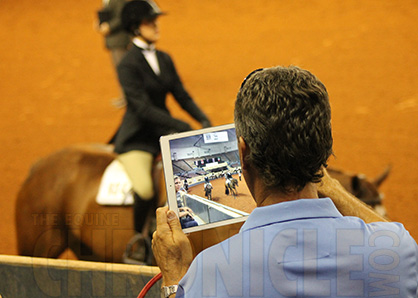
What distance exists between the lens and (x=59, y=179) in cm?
327

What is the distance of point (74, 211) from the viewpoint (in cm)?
317

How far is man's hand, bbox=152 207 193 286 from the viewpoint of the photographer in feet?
2.62

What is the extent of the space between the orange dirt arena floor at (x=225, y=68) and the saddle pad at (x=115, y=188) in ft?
8.05

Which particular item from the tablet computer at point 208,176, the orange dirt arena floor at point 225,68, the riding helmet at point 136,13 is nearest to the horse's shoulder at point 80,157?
the riding helmet at point 136,13

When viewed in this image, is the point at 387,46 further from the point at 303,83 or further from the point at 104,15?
the point at 303,83

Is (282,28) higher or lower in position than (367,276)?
higher

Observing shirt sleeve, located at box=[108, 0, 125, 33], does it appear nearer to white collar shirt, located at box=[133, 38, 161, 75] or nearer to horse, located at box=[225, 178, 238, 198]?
white collar shirt, located at box=[133, 38, 161, 75]

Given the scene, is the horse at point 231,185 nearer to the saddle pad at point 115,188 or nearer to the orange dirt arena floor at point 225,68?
the saddle pad at point 115,188

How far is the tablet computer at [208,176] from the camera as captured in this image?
95cm

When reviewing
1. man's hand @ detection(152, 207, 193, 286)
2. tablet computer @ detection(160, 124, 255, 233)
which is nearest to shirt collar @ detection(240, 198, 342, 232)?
man's hand @ detection(152, 207, 193, 286)

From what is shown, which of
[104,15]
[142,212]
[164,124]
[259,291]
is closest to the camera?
[259,291]

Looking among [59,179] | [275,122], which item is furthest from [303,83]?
[59,179]

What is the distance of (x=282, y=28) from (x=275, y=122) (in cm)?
602

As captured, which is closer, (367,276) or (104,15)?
(367,276)
